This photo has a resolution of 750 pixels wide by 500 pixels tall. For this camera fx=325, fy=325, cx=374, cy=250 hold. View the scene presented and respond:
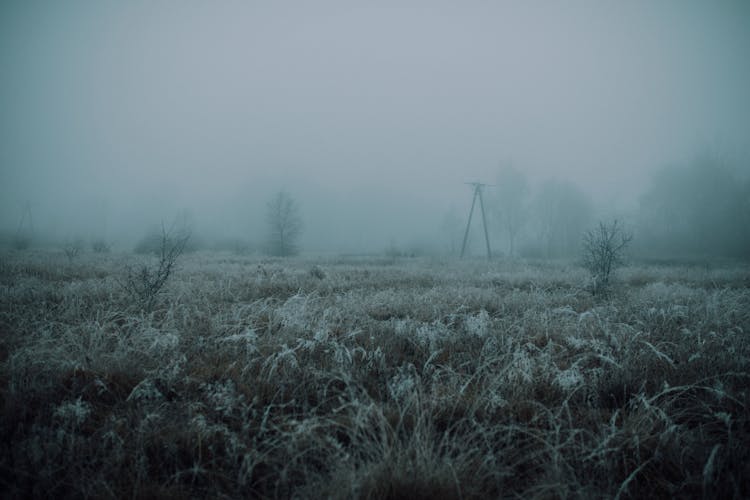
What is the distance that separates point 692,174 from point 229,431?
168 feet

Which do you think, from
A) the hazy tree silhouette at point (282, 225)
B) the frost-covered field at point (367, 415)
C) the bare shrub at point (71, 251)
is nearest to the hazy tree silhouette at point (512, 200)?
the hazy tree silhouette at point (282, 225)

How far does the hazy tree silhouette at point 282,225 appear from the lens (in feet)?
103

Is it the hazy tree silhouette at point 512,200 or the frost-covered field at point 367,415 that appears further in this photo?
the hazy tree silhouette at point 512,200

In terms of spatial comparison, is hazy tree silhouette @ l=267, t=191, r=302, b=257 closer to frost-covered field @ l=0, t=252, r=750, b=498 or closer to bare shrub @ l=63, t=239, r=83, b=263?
bare shrub @ l=63, t=239, r=83, b=263

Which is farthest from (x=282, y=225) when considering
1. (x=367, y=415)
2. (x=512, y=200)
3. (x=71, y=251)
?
(x=512, y=200)

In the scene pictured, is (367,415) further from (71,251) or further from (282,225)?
(282,225)

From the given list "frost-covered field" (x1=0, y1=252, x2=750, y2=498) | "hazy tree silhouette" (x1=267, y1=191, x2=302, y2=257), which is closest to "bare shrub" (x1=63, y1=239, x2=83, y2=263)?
"frost-covered field" (x1=0, y1=252, x2=750, y2=498)

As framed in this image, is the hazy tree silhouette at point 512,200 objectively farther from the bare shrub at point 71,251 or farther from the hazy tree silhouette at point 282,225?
the bare shrub at point 71,251

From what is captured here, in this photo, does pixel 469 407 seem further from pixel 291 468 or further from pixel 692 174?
pixel 692 174

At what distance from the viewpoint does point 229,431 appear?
6.34 ft

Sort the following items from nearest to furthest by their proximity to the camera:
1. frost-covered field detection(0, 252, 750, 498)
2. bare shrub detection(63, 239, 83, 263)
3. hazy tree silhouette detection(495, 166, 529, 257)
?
frost-covered field detection(0, 252, 750, 498) < bare shrub detection(63, 239, 83, 263) < hazy tree silhouette detection(495, 166, 529, 257)

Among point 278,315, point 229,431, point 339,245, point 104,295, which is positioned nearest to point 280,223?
point 104,295

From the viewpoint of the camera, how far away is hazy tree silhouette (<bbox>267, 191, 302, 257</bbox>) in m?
31.4

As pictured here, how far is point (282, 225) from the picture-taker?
103 feet
